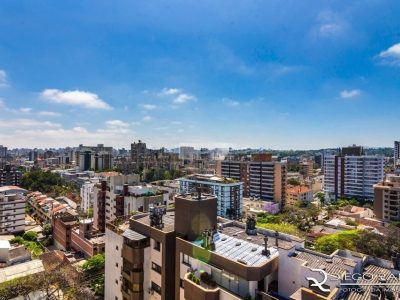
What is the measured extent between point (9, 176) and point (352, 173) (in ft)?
346

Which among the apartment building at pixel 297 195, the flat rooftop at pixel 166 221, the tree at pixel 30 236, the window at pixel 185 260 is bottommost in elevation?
the tree at pixel 30 236

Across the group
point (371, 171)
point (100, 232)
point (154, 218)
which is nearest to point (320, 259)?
point (154, 218)

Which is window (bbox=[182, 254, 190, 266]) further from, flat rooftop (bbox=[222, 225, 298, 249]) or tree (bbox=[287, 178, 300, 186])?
tree (bbox=[287, 178, 300, 186])

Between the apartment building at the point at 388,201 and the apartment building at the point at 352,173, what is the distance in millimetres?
17683

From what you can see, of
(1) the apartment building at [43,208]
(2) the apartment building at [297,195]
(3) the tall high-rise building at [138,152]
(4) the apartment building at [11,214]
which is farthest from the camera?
(3) the tall high-rise building at [138,152]

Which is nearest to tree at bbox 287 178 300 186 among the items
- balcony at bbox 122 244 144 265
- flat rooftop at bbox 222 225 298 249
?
flat rooftop at bbox 222 225 298 249

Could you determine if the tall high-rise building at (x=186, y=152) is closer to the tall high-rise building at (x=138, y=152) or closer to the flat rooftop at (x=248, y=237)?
the tall high-rise building at (x=138, y=152)

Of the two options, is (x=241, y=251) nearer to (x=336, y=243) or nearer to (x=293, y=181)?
(x=336, y=243)

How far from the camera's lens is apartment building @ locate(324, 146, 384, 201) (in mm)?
76331

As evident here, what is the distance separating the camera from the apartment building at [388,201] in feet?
184

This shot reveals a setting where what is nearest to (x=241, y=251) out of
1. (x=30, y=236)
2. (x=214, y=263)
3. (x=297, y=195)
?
(x=214, y=263)

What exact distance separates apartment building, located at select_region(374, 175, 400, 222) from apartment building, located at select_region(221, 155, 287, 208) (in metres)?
21.1

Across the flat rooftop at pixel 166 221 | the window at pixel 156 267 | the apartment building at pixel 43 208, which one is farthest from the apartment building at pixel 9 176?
the window at pixel 156 267

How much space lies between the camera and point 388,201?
57219 mm
